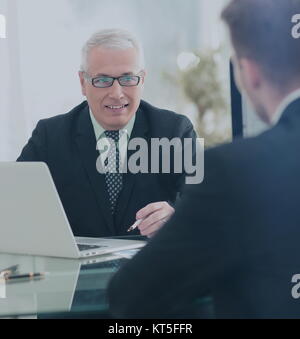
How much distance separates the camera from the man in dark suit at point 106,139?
248 cm

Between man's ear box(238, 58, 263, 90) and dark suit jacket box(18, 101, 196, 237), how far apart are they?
1.50 m

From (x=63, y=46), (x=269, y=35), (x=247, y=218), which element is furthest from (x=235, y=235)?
(x=63, y=46)

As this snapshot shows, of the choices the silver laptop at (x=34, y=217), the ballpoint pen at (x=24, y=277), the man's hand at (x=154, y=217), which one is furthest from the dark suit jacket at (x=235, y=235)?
the man's hand at (x=154, y=217)

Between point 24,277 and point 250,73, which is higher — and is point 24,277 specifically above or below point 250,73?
below

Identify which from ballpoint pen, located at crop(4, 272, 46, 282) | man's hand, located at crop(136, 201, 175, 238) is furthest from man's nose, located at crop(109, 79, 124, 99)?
ballpoint pen, located at crop(4, 272, 46, 282)

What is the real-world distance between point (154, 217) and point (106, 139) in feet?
2.59

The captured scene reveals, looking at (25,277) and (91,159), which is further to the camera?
(91,159)

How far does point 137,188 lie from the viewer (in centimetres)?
252

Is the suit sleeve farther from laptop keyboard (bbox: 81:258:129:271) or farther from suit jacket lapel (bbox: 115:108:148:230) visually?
laptop keyboard (bbox: 81:258:129:271)

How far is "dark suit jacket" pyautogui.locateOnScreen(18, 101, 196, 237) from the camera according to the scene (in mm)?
2469

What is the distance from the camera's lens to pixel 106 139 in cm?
264

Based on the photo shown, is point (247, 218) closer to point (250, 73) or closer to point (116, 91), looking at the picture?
point (250, 73)

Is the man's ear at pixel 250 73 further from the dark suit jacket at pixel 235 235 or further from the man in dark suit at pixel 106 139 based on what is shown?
the man in dark suit at pixel 106 139
